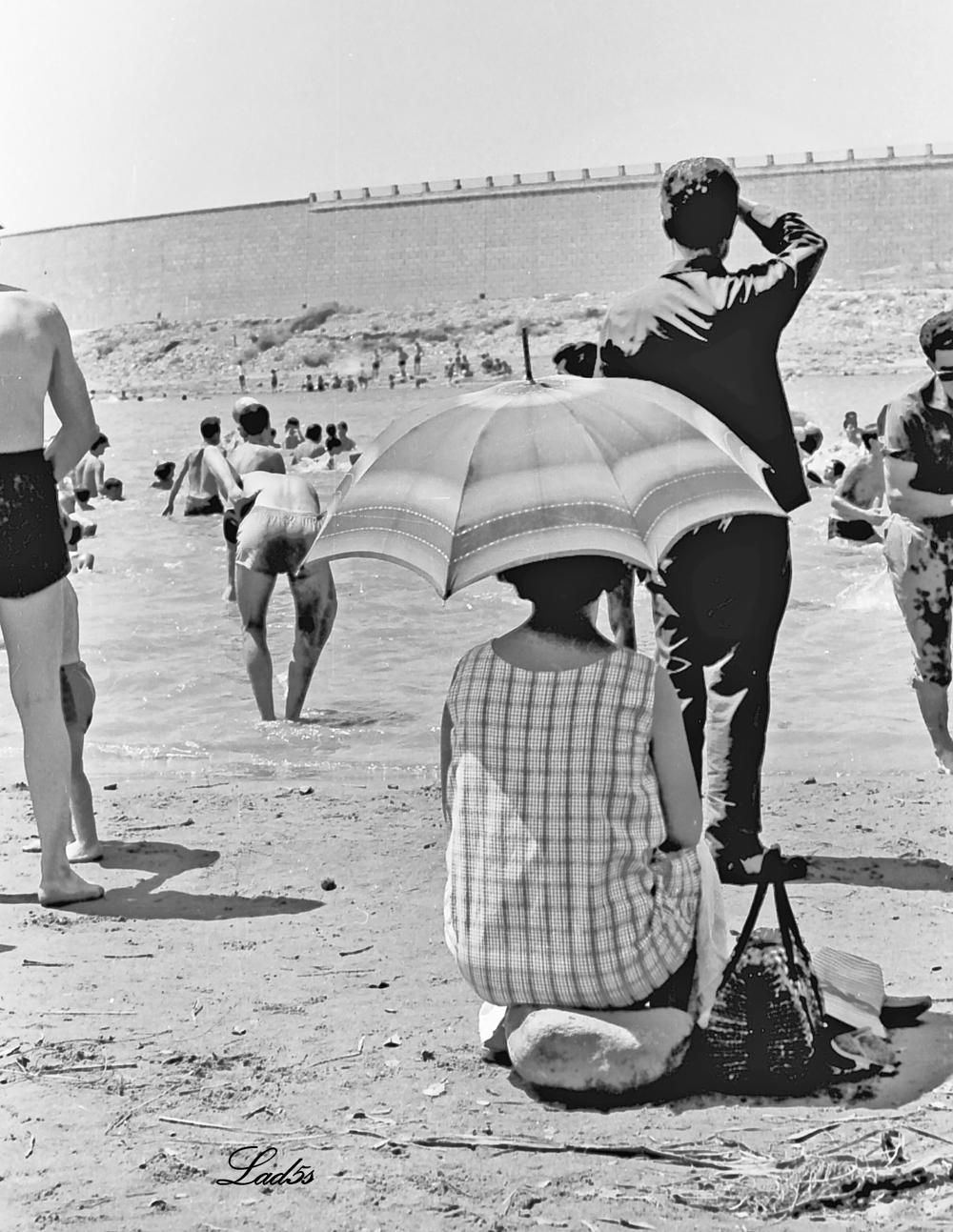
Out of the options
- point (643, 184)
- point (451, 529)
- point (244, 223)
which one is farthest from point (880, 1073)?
point (244, 223)

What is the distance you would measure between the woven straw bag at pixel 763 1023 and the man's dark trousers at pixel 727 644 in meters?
1.27

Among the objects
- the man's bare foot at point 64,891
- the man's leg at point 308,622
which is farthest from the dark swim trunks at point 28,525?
the man's leg at point 308,622

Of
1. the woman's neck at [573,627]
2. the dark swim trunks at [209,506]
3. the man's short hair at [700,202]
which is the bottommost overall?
the woman's neck at [573,627]

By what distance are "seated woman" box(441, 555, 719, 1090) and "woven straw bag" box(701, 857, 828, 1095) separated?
0.08 meters

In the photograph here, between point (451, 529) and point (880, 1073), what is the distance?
1295 mm

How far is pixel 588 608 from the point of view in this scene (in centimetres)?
304

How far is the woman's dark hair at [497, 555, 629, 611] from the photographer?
299cm

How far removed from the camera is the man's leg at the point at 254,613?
6863 mm

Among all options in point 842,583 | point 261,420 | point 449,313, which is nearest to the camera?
point 261,420

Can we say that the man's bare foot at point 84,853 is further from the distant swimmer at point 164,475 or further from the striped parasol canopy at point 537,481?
the distant swimmer at point 164,475

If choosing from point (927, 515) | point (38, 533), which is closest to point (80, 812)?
point (38, 533)

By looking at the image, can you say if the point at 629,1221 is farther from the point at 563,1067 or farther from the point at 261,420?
the point at 261,420

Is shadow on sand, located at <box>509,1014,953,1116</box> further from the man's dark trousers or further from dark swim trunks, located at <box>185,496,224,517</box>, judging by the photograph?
dark swim trunks, located at <box>185,496,224,517</box>

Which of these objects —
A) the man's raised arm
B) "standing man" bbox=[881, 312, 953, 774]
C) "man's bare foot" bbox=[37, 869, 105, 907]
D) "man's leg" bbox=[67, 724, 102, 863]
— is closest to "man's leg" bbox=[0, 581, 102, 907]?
"man's bare foot" bbox=[37, 869, 105, 907]
